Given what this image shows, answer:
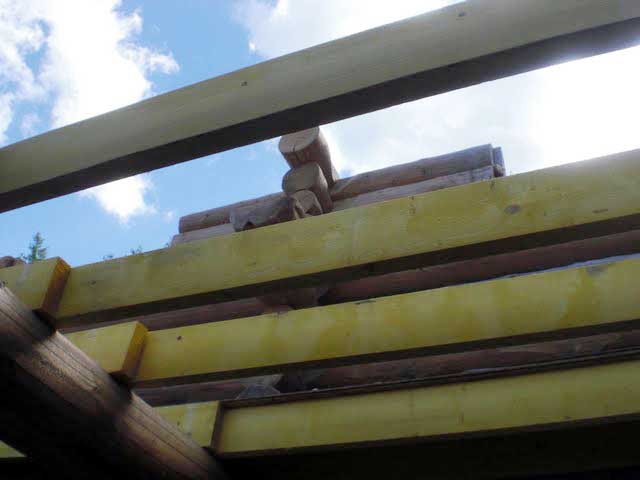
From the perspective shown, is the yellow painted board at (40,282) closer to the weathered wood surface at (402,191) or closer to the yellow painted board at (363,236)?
the yellow painted board at (363,236)

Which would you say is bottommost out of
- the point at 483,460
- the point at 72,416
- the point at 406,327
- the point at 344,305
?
the point at 72,416

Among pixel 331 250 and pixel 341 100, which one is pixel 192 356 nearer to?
pixel 331 250

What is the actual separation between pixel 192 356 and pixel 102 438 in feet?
1.74

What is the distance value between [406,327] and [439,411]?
61 centimetres

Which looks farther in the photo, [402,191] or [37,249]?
[37,249]

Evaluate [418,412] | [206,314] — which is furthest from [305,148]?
[418,412]

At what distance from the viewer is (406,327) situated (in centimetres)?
274

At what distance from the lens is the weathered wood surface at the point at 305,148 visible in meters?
5.86

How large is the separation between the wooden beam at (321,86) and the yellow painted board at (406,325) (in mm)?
1065

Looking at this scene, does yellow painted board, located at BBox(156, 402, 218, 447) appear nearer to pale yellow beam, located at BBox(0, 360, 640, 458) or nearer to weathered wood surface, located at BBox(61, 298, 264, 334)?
pale yellow beam, located at BBox(0, 360, 640, 458)

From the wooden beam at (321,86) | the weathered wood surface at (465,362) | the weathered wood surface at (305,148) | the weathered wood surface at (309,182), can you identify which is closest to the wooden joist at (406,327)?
the wooden beam at (321,86)

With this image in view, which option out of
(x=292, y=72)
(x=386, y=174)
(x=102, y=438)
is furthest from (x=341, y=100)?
(x=386, y=174)

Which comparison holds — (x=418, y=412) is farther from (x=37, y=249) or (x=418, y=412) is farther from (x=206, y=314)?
(x=37, y=249)

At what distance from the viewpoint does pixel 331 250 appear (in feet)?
7.79
